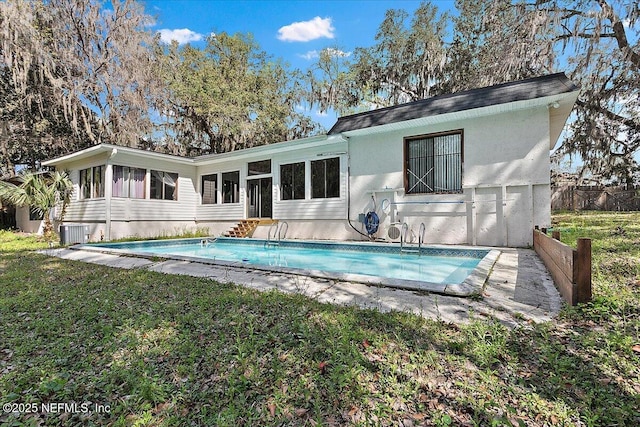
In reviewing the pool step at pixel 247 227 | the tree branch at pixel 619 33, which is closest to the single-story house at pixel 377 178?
the pool step at pixel 247 227

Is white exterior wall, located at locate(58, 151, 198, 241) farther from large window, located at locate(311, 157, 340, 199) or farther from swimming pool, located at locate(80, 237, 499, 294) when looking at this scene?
large window, located at locate(311, 157, 340, 199)

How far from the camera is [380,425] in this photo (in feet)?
4.24

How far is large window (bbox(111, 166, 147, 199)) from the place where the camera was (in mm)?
10154

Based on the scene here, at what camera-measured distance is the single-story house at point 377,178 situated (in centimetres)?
663

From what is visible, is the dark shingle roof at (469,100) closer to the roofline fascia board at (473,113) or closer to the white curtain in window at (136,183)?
the roofline fascia board at (473,113)

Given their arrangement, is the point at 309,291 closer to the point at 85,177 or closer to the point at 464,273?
the point at 464,273

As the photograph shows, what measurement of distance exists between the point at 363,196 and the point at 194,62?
13513mm

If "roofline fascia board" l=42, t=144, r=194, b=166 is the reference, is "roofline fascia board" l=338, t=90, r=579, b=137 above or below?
above

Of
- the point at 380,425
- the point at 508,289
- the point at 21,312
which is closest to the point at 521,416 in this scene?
the point at 380,425

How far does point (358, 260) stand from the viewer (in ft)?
22.2

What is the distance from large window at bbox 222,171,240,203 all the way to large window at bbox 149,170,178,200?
5.88 feet

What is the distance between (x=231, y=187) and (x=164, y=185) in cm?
241

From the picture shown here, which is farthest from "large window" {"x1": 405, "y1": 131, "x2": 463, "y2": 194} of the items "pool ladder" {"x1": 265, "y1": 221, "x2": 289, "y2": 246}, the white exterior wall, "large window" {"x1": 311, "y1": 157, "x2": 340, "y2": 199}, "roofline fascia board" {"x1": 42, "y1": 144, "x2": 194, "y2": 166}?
the white exterior wall

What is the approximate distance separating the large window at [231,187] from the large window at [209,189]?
1.38ft
